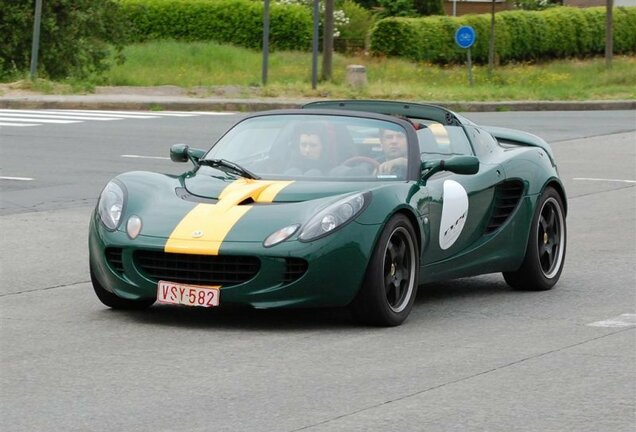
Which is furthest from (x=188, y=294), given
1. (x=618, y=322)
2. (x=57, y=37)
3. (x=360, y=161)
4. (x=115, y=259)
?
(x=57, y=37)

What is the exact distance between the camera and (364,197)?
838 centimetres

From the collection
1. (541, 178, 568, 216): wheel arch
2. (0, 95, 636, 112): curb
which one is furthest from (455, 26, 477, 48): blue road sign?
(541, 178, 568, 216): wheel arch

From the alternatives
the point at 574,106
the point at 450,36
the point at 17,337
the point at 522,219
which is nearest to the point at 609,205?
the point at 522,219

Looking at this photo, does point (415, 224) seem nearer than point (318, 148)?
Yes

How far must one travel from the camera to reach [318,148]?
9203 millimetres

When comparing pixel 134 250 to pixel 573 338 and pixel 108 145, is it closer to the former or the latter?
pixel 573 338

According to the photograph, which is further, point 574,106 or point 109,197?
point 574,106

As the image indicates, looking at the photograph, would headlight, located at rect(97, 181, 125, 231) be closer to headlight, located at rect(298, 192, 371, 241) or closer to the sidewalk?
headlight, located at rect(298, 192, 371, 241)

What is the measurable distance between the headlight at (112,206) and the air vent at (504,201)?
2393 millimetres

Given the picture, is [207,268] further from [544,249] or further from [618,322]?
[544,249]

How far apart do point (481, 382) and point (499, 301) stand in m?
2.69

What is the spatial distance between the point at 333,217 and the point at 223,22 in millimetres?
55232

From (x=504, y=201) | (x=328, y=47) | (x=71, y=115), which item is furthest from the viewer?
(x=328, y=47)

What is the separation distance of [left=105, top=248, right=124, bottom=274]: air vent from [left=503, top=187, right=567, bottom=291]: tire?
285 centimetres
